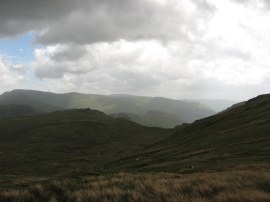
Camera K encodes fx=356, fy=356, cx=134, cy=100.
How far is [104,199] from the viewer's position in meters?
17.4

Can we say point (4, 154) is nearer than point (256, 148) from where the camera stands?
No

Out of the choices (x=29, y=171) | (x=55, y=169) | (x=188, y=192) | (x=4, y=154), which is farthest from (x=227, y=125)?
(x=4, y=154)

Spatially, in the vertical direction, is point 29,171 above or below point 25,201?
below

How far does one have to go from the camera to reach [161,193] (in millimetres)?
18234

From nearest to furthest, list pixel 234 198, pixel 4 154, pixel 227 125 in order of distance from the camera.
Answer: pixel 234 198, pixel 227 125, pixel 4 154

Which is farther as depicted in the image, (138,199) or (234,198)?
(138,199)

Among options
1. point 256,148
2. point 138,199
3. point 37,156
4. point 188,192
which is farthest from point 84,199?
point 37,156

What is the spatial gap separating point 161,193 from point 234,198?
4172 mm

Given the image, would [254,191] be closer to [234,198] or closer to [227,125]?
[234,198]

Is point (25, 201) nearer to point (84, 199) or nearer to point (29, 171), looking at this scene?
point (84, 199)

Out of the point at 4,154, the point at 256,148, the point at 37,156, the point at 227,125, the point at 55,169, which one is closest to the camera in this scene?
the point at 256,148

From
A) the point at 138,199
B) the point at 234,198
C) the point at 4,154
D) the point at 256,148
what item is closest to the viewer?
the point at 234,198

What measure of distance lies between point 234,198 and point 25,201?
10.2 meters

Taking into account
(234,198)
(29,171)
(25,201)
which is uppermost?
(234,198)
